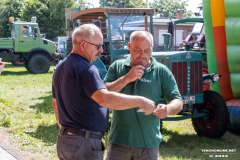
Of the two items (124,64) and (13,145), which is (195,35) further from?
(124,64)

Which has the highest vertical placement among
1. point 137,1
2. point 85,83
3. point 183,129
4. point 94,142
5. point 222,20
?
point 137,1

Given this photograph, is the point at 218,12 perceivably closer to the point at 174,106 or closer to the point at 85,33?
the point at 174,106

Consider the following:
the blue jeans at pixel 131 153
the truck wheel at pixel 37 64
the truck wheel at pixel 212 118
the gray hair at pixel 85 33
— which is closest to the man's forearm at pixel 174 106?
the blue jeans at pixel 131 153

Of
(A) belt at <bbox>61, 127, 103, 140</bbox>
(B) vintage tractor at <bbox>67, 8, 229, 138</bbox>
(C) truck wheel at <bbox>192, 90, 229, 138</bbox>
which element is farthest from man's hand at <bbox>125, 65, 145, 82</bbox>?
(C) truck wheel at <bbox>192, 90, 229, 138</bbox>

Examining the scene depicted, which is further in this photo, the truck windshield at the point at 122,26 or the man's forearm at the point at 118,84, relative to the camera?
the truck windshield at the point at 122,26

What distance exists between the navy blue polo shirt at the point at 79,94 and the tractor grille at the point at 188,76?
3817 mm

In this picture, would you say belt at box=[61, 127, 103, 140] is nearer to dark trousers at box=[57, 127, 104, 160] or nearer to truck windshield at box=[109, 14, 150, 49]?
dark trousers at box=[57, 127, 104, 160]

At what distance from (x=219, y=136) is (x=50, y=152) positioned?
108 inches

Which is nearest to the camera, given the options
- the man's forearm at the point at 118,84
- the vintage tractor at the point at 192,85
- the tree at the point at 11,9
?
the man's forearm at the point at 118,84

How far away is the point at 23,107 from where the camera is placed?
388 inches

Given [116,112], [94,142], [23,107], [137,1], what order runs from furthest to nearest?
[137,1]
[23,107]
[116,112]
[94,142]

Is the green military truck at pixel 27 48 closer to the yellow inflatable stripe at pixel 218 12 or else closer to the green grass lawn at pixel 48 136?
the green grass lawn at pixel 48 136

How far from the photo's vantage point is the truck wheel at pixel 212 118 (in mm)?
6633

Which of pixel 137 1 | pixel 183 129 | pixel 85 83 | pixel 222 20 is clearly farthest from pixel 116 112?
pixel 137 1
